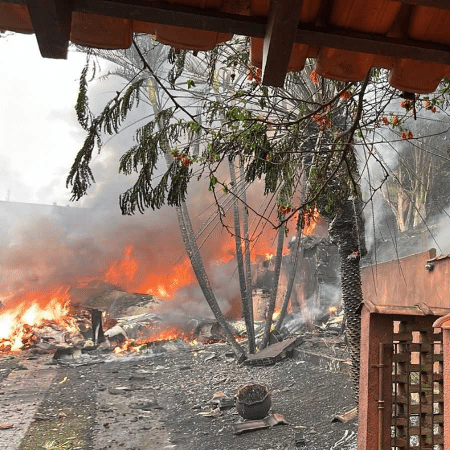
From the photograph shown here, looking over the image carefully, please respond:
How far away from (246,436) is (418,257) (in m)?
4.16

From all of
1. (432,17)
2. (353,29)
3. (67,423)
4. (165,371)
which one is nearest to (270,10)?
(353,29)

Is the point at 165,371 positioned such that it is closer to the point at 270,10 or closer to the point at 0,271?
the point at 0,271

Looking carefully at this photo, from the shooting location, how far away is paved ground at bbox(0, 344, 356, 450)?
314 inches

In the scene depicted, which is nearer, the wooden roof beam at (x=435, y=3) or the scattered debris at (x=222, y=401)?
the wooden roof beam at (x=435, y=3)

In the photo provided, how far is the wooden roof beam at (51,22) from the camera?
4.00ft

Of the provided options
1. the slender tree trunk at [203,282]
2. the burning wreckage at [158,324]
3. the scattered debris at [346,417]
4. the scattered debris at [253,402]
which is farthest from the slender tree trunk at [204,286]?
the scattered debris at [346,417]

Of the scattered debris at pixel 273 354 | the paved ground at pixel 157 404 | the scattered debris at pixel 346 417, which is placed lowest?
the paved ground at pixel 157 404

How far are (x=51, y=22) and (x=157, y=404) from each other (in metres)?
9.96

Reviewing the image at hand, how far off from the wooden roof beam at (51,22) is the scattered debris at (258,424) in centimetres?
801

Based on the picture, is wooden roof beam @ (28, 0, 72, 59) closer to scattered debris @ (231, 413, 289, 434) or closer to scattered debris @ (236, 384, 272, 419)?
scattered debris @ (231, 413, 289, 434)

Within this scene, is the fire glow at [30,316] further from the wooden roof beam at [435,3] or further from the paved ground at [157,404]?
the wooden roof beam at [435,3]

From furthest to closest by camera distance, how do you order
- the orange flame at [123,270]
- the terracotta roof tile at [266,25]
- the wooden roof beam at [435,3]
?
the orange flame at [123,270]
the terracotta roof tile at [266,25]
the wooden roof beam at [435,3]

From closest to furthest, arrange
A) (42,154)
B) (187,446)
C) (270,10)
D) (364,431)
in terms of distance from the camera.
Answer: (270,10), (364,431), (187,446), (42,154)

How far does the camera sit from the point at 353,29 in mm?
1413
